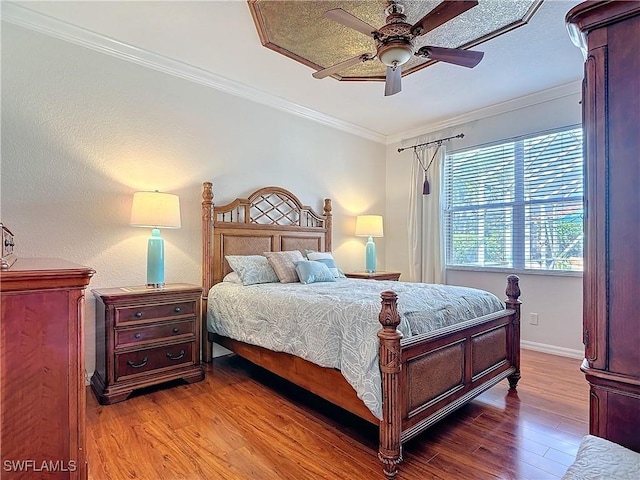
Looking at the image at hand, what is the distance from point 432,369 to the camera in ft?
6.57

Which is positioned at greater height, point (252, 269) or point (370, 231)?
point (370, 231)

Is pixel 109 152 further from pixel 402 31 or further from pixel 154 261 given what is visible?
pixel 402 31

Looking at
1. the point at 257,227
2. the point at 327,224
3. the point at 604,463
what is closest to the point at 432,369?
the point at 604,463

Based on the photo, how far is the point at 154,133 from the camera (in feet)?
10.4

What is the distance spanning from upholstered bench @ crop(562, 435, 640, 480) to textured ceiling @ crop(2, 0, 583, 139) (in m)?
2.69

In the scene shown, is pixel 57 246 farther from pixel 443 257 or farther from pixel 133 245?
pixel 443 257

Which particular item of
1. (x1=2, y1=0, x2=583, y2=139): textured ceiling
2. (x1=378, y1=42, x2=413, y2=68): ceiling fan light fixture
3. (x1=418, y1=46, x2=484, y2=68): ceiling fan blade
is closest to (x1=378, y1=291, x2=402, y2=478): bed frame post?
(x1=378, y1=42, x2=413, y2=68): ceiling fan light fixture

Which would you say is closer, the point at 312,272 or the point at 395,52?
the point at 395,52

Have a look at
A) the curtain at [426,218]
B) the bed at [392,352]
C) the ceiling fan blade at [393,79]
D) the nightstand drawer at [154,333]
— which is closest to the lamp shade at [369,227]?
the curtain at [426,218]

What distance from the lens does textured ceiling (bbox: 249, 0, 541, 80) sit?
237cm

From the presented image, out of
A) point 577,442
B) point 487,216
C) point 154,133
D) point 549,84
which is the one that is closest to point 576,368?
point 577,442

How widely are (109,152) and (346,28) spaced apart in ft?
7.17

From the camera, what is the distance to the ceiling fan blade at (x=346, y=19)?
1.96m

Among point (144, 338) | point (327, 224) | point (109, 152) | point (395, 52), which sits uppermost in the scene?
point (395, 52)
